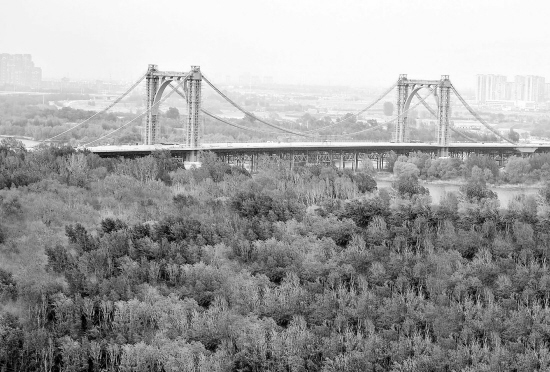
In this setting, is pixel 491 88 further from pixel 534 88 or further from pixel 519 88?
pixel 534 88

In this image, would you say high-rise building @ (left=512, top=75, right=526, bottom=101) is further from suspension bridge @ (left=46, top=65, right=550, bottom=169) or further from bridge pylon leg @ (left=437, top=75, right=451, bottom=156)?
bridge pylon leg @ (left=437, top=75, right=451, bottom=156)

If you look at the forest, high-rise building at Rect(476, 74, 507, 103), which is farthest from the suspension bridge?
high-rise building at Rect(476, 74, 507, 103)

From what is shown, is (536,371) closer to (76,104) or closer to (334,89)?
(76,104)

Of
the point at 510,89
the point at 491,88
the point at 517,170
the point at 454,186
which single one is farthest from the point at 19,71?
the point at 454,186

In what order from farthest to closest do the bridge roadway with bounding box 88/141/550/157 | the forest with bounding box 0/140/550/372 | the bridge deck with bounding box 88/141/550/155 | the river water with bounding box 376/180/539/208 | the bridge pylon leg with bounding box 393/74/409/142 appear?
the bridge pylon leg with bounding box 393/74/409/142, the river water with bounding box 376/180/539/208, the bridge deck with bounding box 88/141/550/155, the bridge roadway with bounding box 88/141/550/157, the forest with bounding box 0/140/550/372

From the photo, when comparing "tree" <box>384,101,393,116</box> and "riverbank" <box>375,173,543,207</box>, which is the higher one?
"tree" <box>384,101,393,116</box>

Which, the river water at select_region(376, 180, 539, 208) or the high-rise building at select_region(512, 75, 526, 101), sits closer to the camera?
the river water at select_region(376, 180, 539, 208)

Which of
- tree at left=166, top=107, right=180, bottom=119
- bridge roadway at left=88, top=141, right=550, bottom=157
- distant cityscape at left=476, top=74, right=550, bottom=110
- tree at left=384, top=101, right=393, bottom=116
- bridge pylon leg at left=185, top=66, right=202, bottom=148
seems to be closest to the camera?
bridge roadway at left=88, top=141, right=550, bottom=157

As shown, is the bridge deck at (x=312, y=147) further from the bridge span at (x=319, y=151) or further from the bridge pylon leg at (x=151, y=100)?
the bridge pylon leg at (x=151, y=100)
